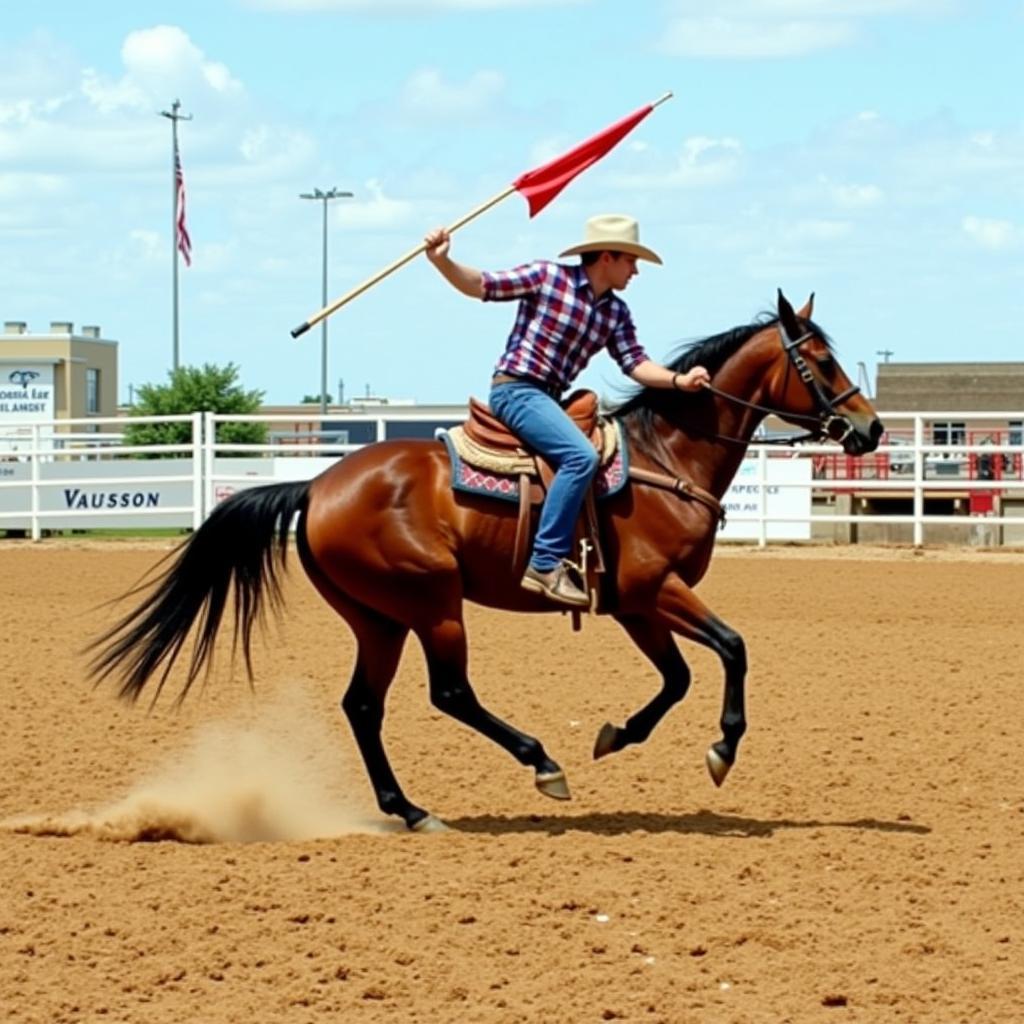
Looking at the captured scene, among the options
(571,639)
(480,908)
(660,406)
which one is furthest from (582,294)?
(571,639)

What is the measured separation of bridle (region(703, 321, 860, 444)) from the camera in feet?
24.5

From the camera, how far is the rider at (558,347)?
7180 mm

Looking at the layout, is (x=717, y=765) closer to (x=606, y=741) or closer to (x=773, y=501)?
(x=606, y=741)

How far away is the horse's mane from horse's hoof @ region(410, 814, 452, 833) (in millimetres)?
1673

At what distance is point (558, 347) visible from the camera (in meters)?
7.30

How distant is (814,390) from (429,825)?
219 cm

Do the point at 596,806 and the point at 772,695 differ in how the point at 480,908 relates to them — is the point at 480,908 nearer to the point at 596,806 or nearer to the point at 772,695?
the point at 596,806

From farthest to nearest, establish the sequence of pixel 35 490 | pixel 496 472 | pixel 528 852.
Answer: pixel 35 490 < pixel 496 472 < pixel 528 852

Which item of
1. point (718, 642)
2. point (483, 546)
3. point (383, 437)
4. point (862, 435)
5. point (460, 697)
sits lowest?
point (460, 697)

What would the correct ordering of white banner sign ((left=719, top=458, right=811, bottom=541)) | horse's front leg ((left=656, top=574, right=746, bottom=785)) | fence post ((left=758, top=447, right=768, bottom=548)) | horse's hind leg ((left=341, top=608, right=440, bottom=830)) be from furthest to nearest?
white banner sign ((left=719, top=458, right=811, bottom=541)), fence post ((left=758, top=447, right=768, bottom=548)), horse's hind leg ((left=341, top=608, right=440, bottom=830)), horse's front leg ((left=656, top=574, right=746, bottom=785))

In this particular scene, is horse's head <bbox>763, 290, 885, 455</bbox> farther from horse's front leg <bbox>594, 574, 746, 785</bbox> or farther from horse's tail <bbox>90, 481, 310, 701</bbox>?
horse's tail <bbox>90, 481, 310, 701</bbox>

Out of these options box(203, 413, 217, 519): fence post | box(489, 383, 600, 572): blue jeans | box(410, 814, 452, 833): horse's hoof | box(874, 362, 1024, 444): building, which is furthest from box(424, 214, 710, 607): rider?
box(874, 362, 1024, 444): building

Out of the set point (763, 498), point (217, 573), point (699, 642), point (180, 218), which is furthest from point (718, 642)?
point (180, 218)

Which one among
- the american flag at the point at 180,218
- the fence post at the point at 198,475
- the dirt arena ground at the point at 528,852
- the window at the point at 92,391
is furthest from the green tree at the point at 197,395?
the dirt arena ground at the point at 528,852
